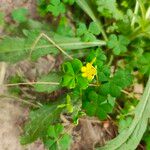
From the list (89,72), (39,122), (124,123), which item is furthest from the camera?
(124,123)

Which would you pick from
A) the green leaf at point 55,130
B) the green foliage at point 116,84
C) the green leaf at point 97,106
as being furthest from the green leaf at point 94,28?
the green leaf at point 55,130

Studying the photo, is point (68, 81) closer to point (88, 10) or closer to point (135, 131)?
point (135, 131)

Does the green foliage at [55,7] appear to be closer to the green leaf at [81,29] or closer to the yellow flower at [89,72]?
the green leaf at [81,29]

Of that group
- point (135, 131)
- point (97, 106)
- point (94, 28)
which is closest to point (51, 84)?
point (97, 106)

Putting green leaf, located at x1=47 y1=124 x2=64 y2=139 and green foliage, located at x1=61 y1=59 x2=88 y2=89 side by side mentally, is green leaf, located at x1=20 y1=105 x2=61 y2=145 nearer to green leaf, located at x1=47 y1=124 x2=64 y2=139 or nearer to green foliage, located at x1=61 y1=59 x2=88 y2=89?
green leaf, located at x1=47 y1=124 x2=64 y2=139

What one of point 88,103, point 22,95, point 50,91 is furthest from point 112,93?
point 22,95

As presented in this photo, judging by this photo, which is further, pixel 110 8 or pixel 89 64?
pixel 110 8
